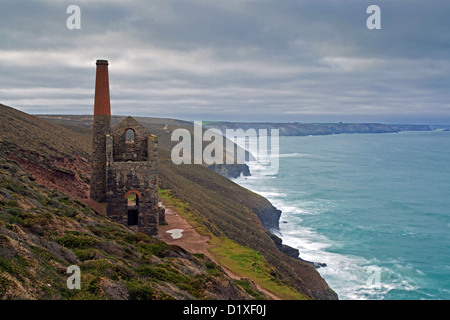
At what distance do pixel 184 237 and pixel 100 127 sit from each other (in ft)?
31.5

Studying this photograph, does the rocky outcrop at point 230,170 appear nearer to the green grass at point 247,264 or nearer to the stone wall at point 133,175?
the green grass at point 247,264

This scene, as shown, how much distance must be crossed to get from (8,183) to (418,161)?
166112 millimetres

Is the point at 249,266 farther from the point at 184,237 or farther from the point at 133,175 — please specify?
the point at 133,175

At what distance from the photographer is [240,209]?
189 feet

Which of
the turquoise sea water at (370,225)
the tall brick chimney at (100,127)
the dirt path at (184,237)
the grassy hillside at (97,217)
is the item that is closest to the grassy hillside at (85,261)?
the grassy hillside at (97,217)

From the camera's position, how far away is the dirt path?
25.5 m

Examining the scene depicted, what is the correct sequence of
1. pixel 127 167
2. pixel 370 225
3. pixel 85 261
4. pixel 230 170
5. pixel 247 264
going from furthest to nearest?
1. pixel 230 170
2. pixel 370 225
3. pixel 247 264
4. pixel 127 167
5. pixel 85 261

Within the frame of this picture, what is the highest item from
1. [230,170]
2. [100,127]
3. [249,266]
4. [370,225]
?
[100,127]

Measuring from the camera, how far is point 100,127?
91.0ft

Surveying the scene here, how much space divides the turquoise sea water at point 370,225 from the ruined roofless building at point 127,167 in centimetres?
2061

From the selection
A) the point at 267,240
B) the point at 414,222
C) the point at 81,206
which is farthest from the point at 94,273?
the point at 414,222

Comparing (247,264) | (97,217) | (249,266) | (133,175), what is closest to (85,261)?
(97,217)

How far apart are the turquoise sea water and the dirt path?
15.9m
